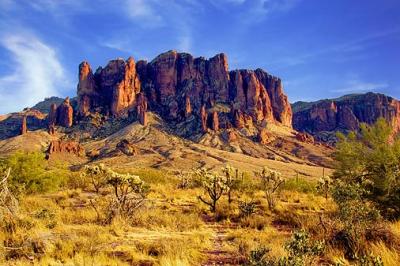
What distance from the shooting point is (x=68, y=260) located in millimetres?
9180

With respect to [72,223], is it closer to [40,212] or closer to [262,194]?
[40,212]

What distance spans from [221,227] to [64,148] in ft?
446

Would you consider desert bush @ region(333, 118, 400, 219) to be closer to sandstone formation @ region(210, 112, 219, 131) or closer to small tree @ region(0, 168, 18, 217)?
small tree @ region(0, 168, 18, 217)

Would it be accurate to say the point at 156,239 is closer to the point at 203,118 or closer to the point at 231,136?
the point at 231,136

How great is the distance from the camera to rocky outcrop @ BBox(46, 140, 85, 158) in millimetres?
140375

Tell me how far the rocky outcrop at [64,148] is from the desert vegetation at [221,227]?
401ft

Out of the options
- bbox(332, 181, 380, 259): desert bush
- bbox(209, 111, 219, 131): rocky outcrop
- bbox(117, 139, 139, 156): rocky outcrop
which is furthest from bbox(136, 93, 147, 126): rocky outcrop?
bbox(332, 181, 380, 259): desert bush

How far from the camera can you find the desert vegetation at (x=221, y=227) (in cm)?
923

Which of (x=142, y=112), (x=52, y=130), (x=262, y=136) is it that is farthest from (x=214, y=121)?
(x=52, y=130)

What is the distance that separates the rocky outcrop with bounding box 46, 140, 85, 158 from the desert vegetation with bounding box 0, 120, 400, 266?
122114 millimetres

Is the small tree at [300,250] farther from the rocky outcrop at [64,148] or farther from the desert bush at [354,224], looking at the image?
the rocky outcrop at [64,148]

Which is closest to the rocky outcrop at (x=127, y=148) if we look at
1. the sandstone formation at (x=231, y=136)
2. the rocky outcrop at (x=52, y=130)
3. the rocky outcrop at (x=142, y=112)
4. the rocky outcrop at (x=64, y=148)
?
the rocky outcrop at (x=64, y=148)

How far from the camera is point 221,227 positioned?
1684 cm

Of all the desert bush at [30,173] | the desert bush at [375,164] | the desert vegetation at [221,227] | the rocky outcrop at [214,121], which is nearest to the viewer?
the desert vegetation at [221,227]
